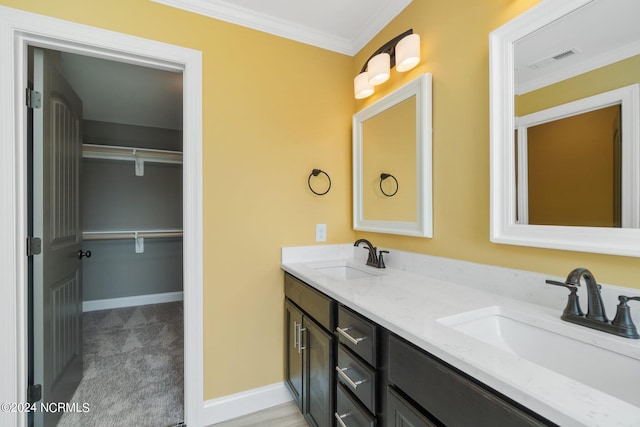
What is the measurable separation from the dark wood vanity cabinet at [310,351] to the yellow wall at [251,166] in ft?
0.53

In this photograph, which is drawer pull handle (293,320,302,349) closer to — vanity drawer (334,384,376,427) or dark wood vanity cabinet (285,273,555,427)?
dark wood vanity cabinet (285,273,555,427)

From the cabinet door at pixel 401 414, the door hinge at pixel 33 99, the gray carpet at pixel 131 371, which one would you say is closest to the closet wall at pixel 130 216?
the gray carpet at pixel 131 371

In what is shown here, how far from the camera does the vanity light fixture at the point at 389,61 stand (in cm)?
148

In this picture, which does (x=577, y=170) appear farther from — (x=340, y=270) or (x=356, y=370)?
(x=340, y=270)

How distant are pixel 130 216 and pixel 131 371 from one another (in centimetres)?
211

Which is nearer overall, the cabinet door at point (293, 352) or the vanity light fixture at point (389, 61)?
the vanity light fixture at point (389, 61)

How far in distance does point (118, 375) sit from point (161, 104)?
257 centimetres

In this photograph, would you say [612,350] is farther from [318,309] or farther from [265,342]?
[265,342]

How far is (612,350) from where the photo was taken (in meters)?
0.72

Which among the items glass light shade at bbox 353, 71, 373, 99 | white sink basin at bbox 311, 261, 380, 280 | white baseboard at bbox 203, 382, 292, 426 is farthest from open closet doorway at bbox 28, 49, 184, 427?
glass light shade at bbox 353, 71, 373, 99

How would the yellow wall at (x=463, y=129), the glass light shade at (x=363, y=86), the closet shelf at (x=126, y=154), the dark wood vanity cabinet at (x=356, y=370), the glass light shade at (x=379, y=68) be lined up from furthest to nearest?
1. the closet shelf at (x=126, y=154)
2. the glass light shade at (x=363, y=86)
3. the glass light shade at (x=379, y=68)
4. the yellow wall at (x=463, y=129)
5. the dark wood vanity cabinet at (x=356, y=370)

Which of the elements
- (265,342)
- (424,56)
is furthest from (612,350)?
(265,342)

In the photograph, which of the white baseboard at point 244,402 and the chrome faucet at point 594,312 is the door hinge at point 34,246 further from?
the chrome faucet at point 594,312

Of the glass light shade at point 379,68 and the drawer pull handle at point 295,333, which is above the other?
the glass light shade at point 379,68
